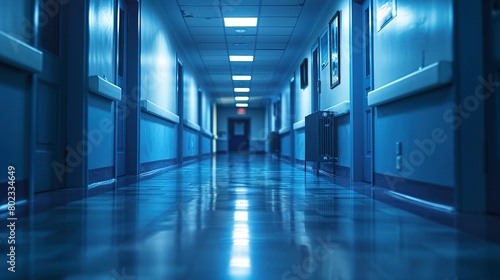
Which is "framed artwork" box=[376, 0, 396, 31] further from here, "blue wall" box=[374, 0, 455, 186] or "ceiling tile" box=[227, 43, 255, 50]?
"ceiling tile" box=[227, 43, 255, 50]

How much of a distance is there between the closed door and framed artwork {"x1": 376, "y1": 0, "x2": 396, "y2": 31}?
320 cm

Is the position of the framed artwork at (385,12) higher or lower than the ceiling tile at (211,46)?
lower

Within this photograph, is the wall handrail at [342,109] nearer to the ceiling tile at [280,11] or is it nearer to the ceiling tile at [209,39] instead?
the ceiling tile at [280,11]

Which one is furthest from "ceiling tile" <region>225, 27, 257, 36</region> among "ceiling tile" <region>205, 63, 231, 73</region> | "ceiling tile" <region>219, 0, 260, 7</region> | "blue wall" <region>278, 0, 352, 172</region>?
"ceiling tile" <region>205, 63, 231, 73</region>

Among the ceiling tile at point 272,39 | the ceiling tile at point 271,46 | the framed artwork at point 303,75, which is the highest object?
the ceiling tile at point 271,46

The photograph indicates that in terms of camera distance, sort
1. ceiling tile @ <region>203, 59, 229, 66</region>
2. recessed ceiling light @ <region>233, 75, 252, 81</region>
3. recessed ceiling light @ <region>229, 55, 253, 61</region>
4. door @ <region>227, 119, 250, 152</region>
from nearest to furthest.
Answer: recessed ceiling light @ <region>229, 55, 253, 61</region> < ceiling tile @ <region>203, 59, 229, 66</region> < recessed ceiling light @ <region>233, 75, 252, 81</region> < door @ <region>227, 119, 250, 152</region>

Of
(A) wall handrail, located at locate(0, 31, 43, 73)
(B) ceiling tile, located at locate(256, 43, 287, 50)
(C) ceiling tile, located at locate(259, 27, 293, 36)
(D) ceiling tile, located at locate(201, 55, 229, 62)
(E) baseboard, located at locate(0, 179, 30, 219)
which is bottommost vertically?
(E) baseboard, located at locate(0, 179, 30, 219)

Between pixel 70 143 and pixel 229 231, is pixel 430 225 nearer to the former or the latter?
pixel 229 231

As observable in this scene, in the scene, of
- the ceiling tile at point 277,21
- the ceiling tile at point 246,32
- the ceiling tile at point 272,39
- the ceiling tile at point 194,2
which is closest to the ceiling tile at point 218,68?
the ceiling tile at point 272,39

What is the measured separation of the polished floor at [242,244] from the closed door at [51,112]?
99 cm

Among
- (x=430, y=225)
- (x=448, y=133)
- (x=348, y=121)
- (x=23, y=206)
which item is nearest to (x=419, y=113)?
(x=448, y=133)

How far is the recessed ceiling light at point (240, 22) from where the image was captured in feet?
25.1

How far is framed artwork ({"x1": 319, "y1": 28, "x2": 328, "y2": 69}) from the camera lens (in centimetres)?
708

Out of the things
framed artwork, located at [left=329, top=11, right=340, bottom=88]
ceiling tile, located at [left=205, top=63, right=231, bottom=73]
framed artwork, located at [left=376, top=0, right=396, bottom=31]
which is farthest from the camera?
ceiling tile, located at [left=205, top=63, right=231, bottom=73]
